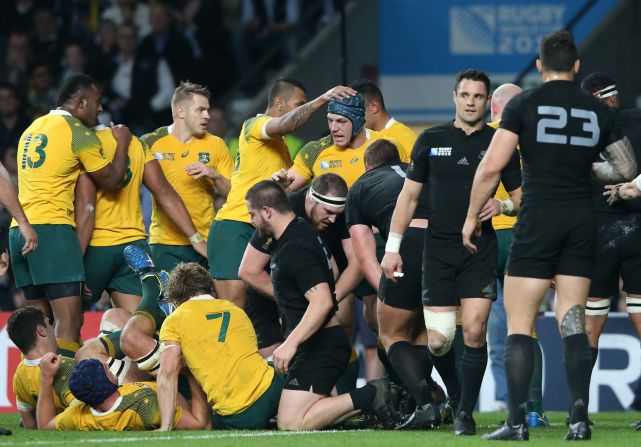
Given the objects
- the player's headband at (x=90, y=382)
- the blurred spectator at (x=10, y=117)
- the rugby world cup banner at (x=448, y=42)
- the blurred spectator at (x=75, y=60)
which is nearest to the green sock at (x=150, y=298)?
the player's headband at (x=90, y=382)

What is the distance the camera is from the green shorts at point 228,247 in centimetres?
1074

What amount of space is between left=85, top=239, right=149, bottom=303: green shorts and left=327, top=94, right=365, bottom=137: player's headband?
6.37ft

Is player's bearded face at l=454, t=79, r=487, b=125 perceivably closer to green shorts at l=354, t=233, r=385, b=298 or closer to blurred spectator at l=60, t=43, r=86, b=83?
green shorts at l=354, t=233, r=385, b=298

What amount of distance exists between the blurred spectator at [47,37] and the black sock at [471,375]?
10701mm

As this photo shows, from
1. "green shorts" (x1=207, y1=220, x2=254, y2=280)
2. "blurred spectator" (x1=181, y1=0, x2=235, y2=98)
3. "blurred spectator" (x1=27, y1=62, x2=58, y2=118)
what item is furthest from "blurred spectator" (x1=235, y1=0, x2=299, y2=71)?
"green shorts" (x1=207, y1=220, x2=254, y2=280)

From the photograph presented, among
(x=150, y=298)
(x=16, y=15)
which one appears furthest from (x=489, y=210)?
(x=16, y=15)

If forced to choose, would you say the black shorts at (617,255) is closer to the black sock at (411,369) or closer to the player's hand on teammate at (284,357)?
the black sock at (411,369)

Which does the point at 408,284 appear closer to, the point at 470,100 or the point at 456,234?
the point at 456,234

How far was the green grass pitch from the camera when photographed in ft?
25.2

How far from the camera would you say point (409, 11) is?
1700 centimetres

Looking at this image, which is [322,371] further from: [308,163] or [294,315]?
[308,163]

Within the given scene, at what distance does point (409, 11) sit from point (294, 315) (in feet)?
29.1

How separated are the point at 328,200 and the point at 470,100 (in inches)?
62.0

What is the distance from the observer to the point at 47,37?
17984mm
